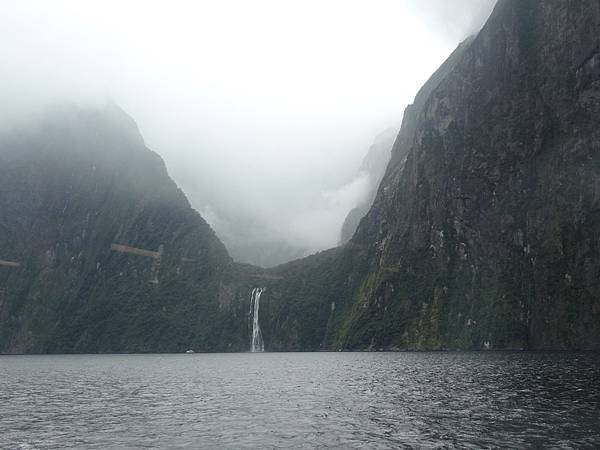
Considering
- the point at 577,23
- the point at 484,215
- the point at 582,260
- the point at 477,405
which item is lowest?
the point at 477,405

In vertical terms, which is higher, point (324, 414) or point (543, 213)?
point (543, 213)

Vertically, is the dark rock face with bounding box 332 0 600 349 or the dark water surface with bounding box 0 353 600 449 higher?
the dark rock face with bounding box 332 0 600 349

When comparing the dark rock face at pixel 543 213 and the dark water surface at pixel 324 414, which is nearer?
the dark water surface at pixel 324 414

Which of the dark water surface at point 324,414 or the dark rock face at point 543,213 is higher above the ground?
the dark rock face at point 543,213

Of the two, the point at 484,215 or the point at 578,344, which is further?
the point at 484,215

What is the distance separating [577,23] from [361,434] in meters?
175

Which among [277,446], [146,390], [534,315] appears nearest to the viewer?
[277,446]

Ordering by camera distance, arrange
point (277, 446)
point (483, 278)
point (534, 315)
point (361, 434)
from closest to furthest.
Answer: point (277, 446) < point (361, 434) < point (534, 315) < point (483, 278)

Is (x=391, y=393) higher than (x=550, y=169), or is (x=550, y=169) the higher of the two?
(x=550, y=169)

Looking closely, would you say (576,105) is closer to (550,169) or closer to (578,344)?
(550,169)

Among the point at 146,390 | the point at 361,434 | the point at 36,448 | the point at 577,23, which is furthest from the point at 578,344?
the point at 36,448

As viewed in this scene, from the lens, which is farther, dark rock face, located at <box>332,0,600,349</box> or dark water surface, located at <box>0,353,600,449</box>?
dark rock face, located at <box>332,0,600,349</box>

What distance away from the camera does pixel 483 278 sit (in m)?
192

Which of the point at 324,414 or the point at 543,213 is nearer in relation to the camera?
the point at 324,414
